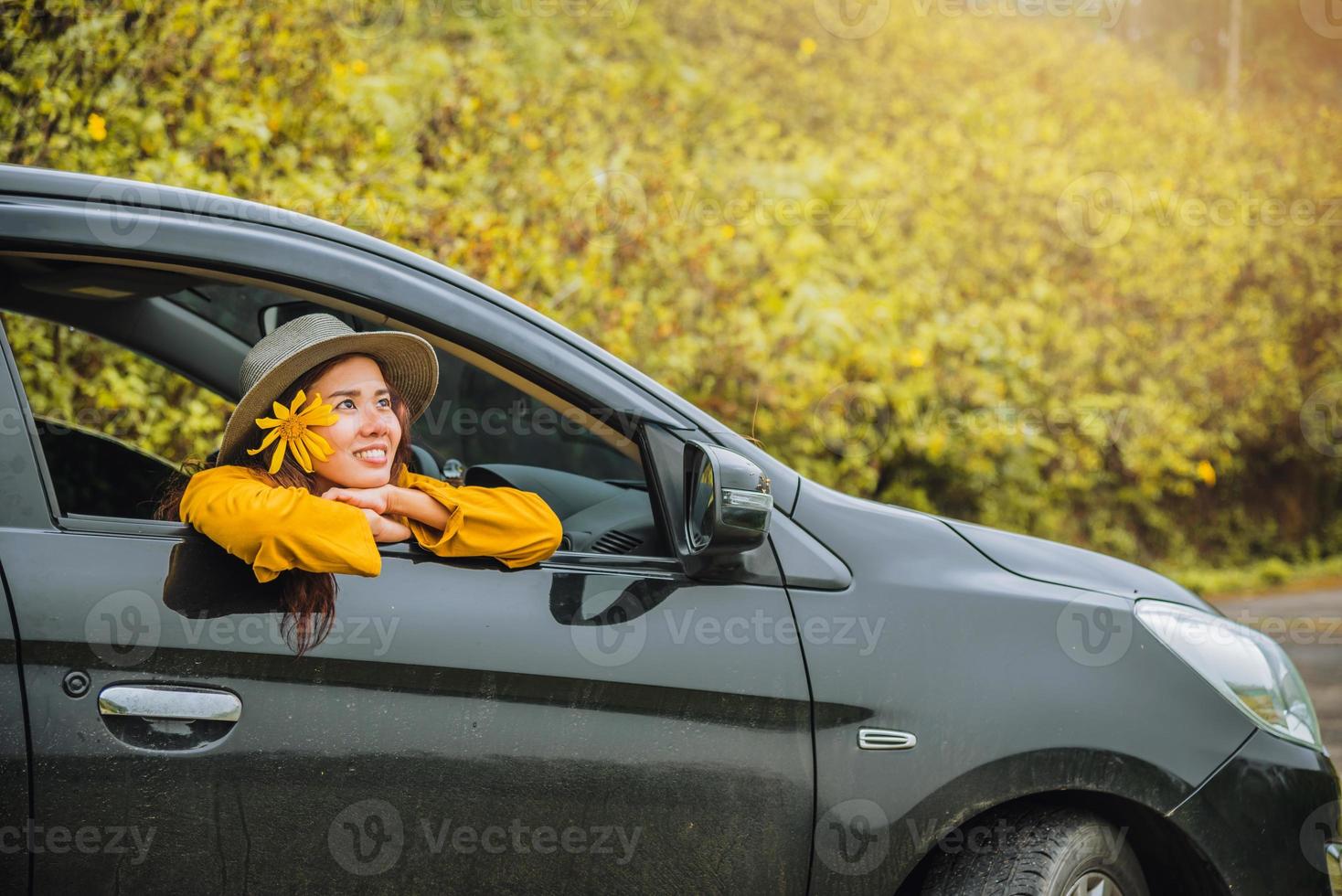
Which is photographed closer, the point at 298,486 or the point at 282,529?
the point at 282,529

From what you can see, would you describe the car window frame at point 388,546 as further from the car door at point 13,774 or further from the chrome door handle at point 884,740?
the chrome door handle at point 884,740

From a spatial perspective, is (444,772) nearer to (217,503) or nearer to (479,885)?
(479,885)

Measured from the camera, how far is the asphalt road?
5492mm

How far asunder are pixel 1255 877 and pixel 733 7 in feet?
27.7

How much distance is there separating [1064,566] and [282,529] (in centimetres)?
155

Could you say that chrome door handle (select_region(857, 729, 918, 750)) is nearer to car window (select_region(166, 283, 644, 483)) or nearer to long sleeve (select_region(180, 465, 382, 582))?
long sleeve (select_region(180, 465, 382, 582))

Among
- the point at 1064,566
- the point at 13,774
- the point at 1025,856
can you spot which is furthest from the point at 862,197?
the point at 13,774

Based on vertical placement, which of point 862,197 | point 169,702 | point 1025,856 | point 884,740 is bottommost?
point 1025,856

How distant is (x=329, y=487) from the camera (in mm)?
2117

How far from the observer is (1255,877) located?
2248mm

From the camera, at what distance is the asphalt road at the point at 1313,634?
5.49 m

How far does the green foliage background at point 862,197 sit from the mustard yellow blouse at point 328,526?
309cm

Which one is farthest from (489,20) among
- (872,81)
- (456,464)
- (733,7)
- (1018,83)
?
(456,464)

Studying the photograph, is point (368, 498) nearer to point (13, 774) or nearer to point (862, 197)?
point (13, 774)
